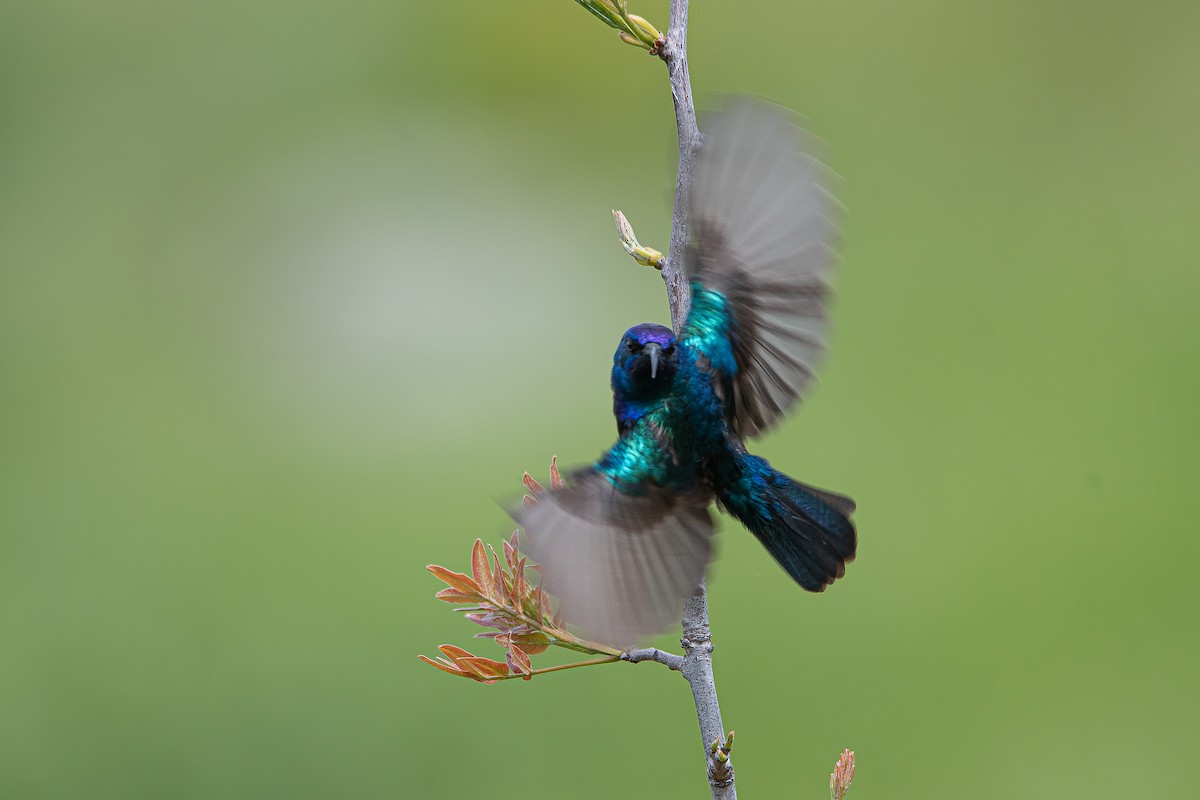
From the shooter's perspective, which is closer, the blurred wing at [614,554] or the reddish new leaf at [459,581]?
the blurred wing at [614,554]

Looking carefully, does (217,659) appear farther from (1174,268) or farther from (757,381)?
(1174,268)

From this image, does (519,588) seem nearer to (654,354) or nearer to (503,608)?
(503,608)

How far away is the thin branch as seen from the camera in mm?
748

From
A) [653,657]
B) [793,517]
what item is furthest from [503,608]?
[793,517]

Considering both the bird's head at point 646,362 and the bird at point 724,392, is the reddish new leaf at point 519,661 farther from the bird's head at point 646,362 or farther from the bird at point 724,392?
the bird's head at point 646,362

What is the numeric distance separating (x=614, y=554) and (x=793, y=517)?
0.65ft

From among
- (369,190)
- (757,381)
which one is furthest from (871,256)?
(757,381)

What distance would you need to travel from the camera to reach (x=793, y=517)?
35.9 inches

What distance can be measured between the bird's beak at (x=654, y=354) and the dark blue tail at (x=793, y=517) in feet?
0.34

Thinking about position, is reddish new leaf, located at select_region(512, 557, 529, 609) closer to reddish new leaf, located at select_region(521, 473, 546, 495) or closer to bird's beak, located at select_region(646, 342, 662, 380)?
reddish new leaf, located at select_region(521, 473, 546, 495)

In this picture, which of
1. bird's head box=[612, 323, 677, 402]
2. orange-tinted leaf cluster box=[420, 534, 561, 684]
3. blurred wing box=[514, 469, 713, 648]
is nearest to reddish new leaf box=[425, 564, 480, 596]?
orange-tinted leaf cluster box=[420, 534, 561, 684]

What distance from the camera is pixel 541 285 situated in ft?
10.5

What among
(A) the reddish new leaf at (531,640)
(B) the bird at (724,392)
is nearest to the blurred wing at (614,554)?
(B) the bird at (724,392)

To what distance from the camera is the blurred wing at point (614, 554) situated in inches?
29.4
